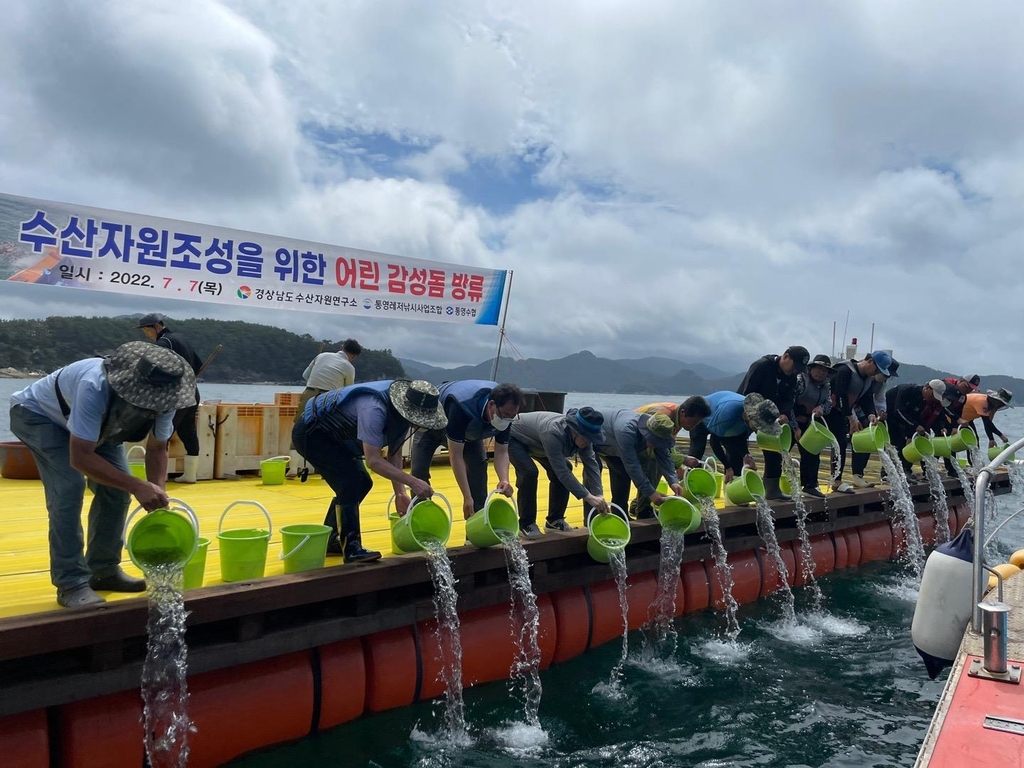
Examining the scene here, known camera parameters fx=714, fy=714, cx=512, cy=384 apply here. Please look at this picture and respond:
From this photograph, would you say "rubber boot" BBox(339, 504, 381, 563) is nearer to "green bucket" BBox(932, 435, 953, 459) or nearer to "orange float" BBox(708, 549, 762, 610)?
"orange float" BBox(708, 549, 762, 610)

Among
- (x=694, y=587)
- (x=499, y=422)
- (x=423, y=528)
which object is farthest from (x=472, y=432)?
(x=694, y=587)

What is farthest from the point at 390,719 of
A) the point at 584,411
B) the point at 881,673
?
the point at 881,673

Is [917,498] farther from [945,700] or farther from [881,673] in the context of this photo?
[945,700]

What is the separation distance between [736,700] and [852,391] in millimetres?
5040

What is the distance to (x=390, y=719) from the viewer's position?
16.3 feet

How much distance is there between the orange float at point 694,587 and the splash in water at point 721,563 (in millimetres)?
208

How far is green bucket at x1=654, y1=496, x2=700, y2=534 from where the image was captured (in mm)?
6977

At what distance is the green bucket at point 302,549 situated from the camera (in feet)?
15.6

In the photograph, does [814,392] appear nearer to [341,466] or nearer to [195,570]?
[341,466]

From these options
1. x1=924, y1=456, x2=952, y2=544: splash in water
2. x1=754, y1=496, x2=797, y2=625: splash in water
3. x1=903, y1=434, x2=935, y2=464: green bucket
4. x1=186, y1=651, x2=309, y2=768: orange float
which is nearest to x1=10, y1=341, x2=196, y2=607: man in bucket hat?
x1=186, y1=651, x2=309, y2=768: orange float

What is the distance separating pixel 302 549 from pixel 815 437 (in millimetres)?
6405

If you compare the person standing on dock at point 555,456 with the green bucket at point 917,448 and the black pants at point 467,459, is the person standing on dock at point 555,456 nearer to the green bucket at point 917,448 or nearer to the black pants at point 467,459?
the black pants at point 467,459

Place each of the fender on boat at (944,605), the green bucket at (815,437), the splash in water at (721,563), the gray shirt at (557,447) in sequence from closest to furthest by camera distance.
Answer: the fender on boat at (944,605) < the gray shirt at (557,447) < the splash in water at (721,563) < the green bucket at (815,437)

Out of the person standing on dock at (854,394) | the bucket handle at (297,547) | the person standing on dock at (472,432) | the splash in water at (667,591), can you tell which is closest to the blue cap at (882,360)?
the person standing on dock at (854,394)
